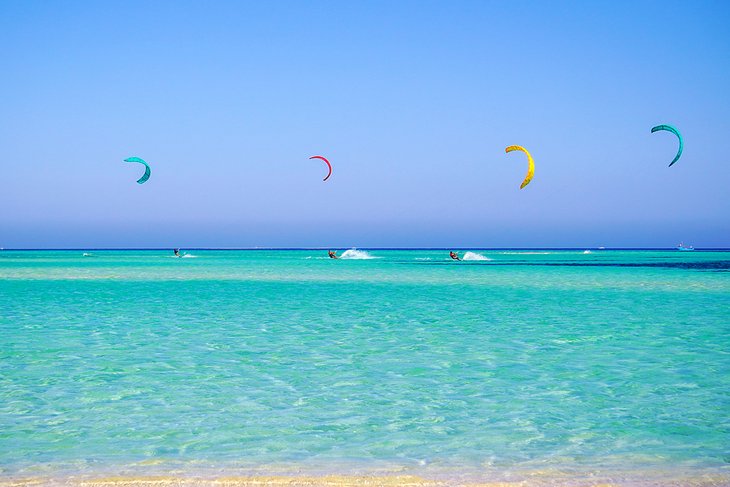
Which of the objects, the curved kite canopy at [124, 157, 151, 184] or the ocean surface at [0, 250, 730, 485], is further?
the curved kite canopy at [124, 157, 151, 184]

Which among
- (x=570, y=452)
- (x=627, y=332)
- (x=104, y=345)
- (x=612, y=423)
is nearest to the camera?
(x=570, y=452)

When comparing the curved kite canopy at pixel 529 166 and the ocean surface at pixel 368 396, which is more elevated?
the curved kite canopy at pixel 529 166

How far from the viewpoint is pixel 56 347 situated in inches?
582

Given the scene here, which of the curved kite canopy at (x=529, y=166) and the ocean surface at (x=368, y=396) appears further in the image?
the curved kite canopy at (x=529, y=166)

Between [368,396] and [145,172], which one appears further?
[145,172]

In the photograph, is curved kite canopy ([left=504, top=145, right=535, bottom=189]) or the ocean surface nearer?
the ocean surface

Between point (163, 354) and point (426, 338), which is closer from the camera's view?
point (163, 354)

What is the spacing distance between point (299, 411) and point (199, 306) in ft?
55.6

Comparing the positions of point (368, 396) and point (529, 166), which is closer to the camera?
point (368, 396)

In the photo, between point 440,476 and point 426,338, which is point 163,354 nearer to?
point 426,338

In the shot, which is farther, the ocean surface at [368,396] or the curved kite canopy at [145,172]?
the curved kite canopy at [145,172]

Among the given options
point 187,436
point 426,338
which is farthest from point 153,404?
point 426,338

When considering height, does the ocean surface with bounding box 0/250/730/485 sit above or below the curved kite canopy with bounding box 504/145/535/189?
below

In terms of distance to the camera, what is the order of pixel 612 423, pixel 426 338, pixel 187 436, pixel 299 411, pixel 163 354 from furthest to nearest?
pixel 426 338, pixel 163 354, pixel 299 411, pixel 612 423, pixel 187 436
